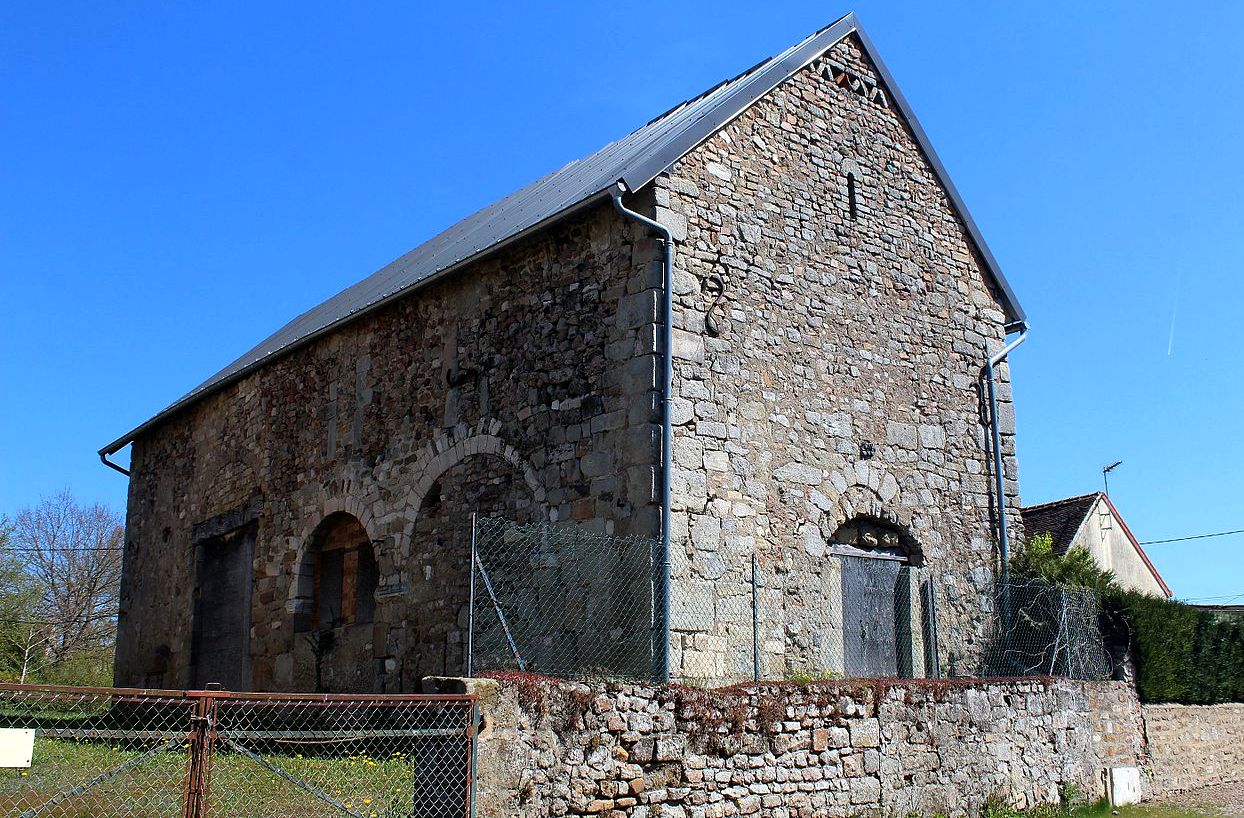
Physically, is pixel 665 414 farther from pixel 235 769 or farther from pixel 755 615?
pixel 235 769

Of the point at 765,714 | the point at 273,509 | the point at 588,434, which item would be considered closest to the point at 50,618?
the point at 273,509

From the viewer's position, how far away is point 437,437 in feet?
40.9

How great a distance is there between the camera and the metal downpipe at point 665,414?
9633 mm

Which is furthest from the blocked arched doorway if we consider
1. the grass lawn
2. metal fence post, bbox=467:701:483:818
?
metal fence post, bbox=467:701:483:818

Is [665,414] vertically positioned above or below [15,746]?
above

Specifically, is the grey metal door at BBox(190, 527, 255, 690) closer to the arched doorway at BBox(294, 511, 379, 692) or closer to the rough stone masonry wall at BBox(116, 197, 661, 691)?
the rough stone masonry wall at BBox(116, 197, 661, 691)

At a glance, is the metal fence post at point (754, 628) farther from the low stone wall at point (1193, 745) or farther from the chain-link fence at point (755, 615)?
the low stone wall at point (1193, 745)

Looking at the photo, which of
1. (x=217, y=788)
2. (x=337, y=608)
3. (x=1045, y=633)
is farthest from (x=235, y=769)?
(x=1045, y=633)

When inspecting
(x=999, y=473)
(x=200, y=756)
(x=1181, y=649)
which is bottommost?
(x=200, y=756)

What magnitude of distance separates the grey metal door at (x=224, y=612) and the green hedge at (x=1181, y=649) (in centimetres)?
1105

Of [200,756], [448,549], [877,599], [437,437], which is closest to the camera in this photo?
[200,756]

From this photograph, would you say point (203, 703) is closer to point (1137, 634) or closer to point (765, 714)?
point (765, 714)

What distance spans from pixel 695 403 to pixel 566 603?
2.17 meters

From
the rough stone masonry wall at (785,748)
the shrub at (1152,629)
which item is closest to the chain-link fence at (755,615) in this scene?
the shrub at (1152,629)
